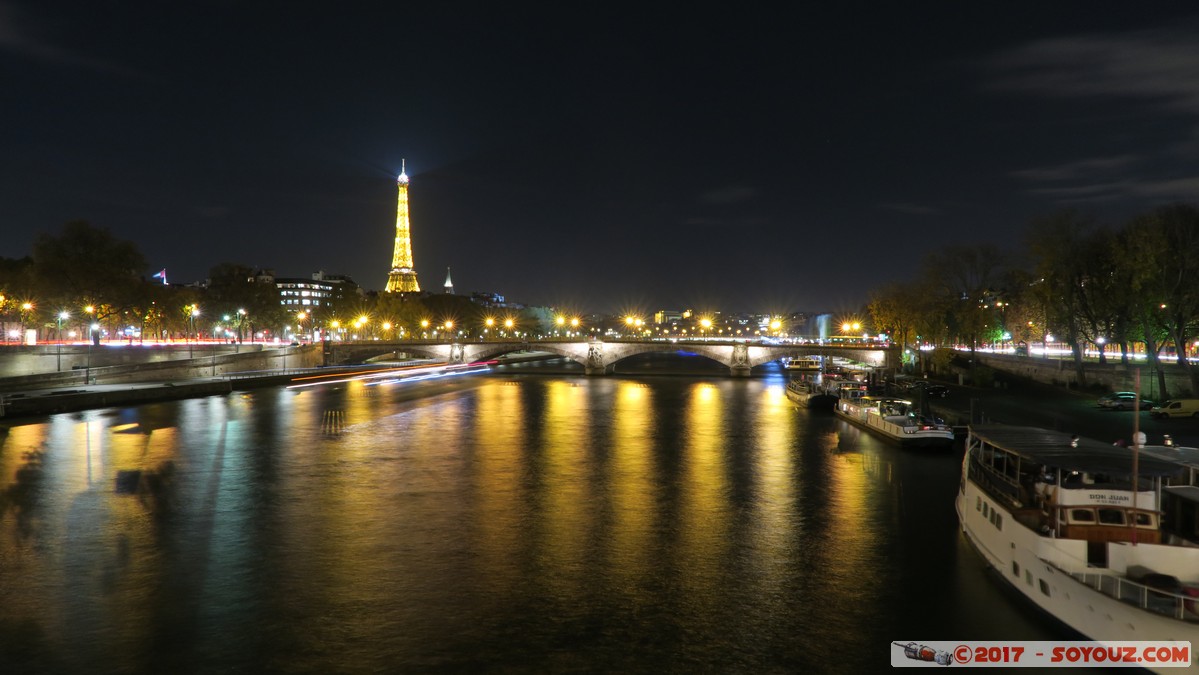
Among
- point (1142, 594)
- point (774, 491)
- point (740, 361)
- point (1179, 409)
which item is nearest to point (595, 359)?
point (740, 361)

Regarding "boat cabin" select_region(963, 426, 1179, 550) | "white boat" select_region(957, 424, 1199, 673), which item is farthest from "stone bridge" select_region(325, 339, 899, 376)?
Answer: "white boat" select_region(957, 424, 1199, 673)

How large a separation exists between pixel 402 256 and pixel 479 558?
160 m

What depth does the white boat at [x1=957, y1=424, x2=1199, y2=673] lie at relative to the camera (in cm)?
1211

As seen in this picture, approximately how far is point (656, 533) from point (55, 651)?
1295 centimetres

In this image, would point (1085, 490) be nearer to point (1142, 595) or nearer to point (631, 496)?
point (1142, 595)

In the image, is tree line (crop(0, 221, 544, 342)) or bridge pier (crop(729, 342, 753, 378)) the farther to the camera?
bridge pier (crop(729, 342, 753, 378))

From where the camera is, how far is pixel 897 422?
36625 millimetres

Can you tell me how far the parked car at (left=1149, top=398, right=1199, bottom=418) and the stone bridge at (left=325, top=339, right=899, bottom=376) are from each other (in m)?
39.1

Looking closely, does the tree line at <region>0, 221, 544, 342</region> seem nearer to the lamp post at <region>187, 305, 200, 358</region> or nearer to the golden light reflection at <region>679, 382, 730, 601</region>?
the lamp post at <region>187, 305, 200, 358</region>

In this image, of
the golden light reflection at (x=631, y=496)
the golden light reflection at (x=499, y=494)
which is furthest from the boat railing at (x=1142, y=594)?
the golden light reflection at (x=499, y=494)

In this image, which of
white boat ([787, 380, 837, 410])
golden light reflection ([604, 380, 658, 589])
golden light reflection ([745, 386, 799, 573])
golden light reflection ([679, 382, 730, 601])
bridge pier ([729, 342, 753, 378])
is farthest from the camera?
bridge pier ([729, 342, 753, 378])

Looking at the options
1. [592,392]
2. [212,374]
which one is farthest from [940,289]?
[212,374]

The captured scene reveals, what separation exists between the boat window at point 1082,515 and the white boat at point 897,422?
20863 mm

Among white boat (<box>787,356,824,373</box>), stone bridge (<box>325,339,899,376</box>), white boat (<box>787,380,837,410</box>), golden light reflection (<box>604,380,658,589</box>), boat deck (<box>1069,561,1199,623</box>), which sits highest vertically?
stone bridge (<box>325,339,899,376</box>)
